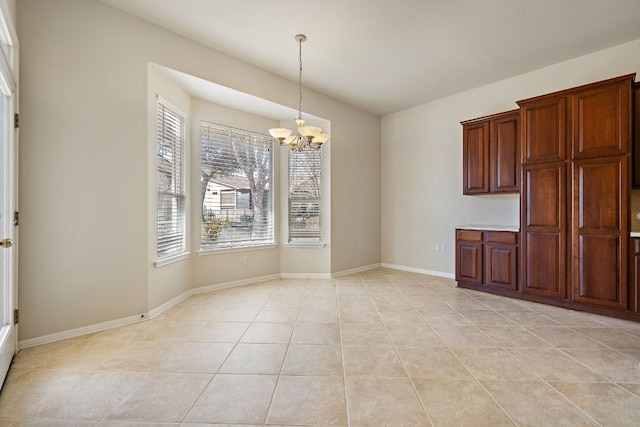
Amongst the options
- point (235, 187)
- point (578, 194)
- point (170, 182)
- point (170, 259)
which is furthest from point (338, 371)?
point (578, 194)

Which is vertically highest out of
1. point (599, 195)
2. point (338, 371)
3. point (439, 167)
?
point (439, 167)

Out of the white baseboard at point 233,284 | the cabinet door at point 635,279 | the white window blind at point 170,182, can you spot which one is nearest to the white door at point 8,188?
the white window blind at point 170,182

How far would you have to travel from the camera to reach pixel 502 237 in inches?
149

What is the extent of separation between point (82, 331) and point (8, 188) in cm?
134

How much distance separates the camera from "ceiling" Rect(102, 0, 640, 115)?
2715mm

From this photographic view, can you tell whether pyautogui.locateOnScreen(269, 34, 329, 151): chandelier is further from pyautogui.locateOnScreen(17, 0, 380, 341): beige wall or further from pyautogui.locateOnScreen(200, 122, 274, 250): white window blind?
pyautogui.locateOnScreen(200, 122, 274, 250): white window blind

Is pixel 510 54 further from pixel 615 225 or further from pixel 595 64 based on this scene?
pixel 615 225

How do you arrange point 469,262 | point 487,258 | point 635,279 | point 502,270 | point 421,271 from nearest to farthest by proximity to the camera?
point 635,279, point 502,270, point 487,258, point 469,262, point 421,271

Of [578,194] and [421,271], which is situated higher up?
[578,194]

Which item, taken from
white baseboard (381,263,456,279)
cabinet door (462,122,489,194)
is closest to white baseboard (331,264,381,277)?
white baseboard (381,263,456,279)

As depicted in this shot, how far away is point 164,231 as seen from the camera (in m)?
3.37

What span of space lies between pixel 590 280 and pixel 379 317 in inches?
91.5

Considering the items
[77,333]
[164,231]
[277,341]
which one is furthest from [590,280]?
[77,333]

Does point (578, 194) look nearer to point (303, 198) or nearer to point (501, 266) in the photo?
point (501, 266)
